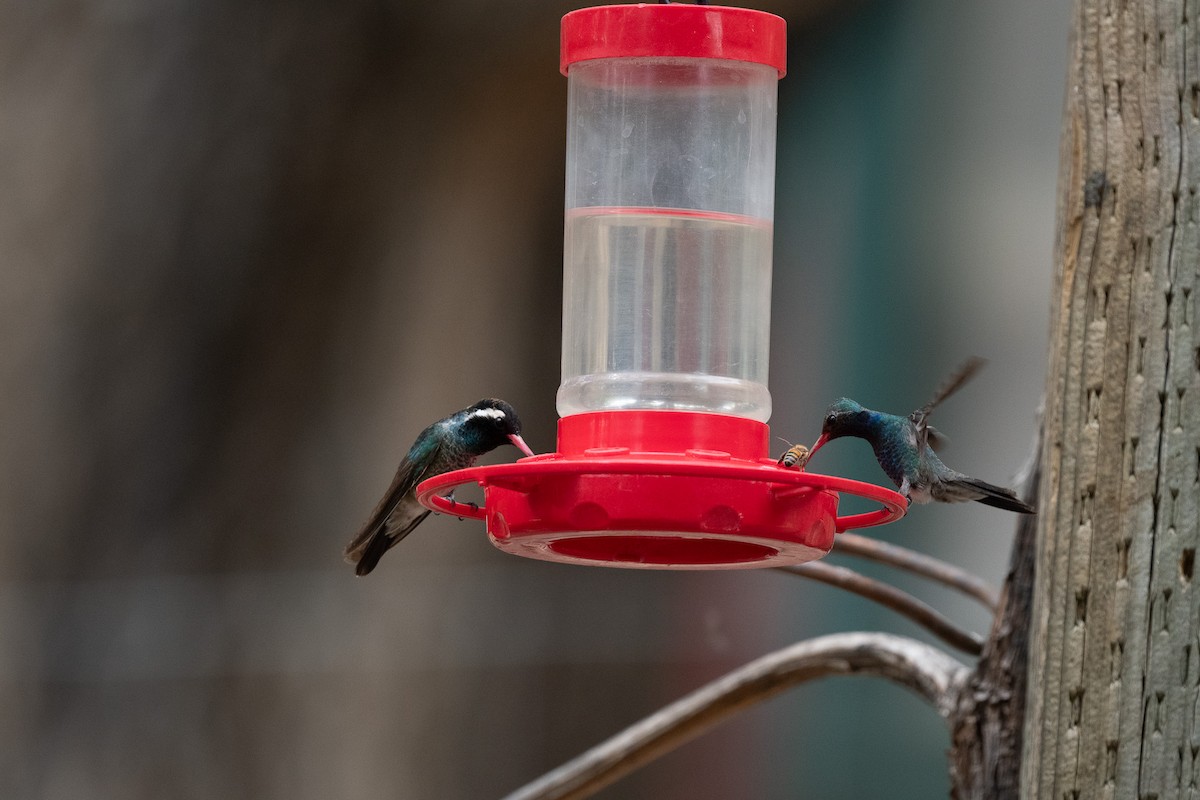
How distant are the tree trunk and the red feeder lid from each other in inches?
19.8

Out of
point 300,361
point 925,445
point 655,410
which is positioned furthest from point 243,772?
point 655,410

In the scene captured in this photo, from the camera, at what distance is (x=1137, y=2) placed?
7.91 ft

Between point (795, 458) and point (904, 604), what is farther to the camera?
point (904, 604)

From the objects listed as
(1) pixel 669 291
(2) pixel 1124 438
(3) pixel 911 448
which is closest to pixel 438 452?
(1) pixel 669 291

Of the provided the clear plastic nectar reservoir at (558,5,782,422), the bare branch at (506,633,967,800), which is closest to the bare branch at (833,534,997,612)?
the bare branch at (506,633,967,800)

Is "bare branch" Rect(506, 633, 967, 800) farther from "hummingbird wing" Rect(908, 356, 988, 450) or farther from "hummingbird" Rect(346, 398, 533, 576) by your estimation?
"hummingbird" Rect(346, 398, 533, 576)

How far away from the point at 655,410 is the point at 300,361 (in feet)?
18.7

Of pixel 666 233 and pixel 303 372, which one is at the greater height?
pixel 666 233

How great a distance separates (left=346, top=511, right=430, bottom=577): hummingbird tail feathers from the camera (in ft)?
10.9

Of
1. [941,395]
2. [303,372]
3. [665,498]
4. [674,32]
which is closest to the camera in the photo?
[665,498]

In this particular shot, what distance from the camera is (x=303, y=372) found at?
8.08 metres

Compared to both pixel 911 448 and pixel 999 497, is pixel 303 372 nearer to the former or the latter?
pixel 911 448

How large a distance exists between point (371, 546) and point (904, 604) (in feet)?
3.56

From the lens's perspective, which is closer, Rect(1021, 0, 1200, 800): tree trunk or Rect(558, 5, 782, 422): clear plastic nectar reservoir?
Rect(1021, 0, 1200, 800): tree trunk
